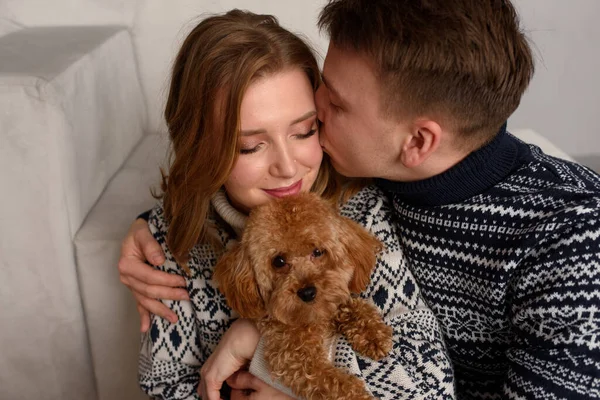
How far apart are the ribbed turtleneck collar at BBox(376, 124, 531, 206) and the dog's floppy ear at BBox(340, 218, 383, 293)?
169mm

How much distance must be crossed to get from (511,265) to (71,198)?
106 cm

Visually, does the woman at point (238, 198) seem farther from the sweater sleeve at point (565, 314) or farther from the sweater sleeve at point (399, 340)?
the sweater sleeve at point (565, 314)

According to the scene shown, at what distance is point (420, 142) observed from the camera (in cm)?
112

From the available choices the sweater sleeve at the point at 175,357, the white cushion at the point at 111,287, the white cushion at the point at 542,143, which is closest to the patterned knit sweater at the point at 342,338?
the sweater sleeve at the point at 175,357

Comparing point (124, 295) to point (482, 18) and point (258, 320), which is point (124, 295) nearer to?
point (258, 320)

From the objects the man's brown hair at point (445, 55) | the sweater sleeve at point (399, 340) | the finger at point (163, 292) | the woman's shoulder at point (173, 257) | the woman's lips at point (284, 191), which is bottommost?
the finger at point (163, 292)

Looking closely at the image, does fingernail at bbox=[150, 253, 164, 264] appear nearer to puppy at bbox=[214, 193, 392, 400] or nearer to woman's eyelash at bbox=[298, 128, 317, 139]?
puppy at bbox=[214, 193, 392, 400]

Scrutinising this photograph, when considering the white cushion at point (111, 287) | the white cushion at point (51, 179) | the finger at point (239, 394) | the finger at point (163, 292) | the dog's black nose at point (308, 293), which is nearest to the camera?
the dog's black nose at point (308, 293)

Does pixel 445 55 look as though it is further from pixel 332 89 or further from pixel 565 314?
pixel 565 314

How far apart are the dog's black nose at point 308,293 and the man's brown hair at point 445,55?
38cm

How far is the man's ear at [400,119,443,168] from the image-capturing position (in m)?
1.09

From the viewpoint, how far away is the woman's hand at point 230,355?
1114mm

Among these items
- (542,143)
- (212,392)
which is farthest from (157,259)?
(542,143)

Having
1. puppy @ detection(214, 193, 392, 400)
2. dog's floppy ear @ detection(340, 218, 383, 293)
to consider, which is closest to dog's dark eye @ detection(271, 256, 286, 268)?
puppy @ detection(214, 193, 392, 400)
